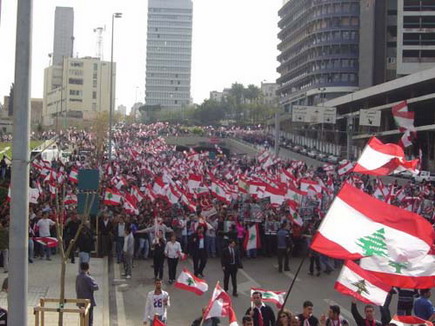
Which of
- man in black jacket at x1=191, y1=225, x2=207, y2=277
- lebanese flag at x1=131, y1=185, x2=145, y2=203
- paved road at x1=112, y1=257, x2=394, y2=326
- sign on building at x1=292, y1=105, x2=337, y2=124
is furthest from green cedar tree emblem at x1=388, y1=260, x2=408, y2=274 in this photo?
sign on building at x1=292, y1=105, x2=337, y2=124

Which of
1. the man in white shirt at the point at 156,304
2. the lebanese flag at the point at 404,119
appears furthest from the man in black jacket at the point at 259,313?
the lebanese flag at the point at 404,119

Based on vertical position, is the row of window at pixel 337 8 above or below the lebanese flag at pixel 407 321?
above

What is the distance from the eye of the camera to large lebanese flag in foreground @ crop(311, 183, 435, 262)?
6492mm

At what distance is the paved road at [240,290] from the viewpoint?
14125 millimetres

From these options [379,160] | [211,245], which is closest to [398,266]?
[379,160]

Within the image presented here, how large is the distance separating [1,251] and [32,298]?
2944 mm

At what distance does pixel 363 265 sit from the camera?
6836mm

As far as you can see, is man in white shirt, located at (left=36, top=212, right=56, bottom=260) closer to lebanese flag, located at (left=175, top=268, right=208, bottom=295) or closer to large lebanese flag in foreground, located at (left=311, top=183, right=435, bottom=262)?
lebanese flag, located at (left=175, top=268, right=208, bottom=295)

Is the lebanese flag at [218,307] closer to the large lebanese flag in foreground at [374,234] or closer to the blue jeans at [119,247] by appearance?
the large lebanese flag in foreground at [374,234]

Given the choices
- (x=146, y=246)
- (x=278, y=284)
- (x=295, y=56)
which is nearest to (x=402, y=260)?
(x=278, y=284)

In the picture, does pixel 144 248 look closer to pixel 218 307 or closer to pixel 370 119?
pixel 218 307

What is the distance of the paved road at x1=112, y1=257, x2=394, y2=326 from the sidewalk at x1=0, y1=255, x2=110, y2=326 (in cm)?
33

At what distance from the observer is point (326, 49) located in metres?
106

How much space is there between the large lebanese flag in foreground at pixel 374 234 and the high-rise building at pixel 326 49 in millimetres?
89448
